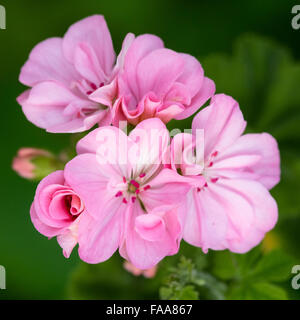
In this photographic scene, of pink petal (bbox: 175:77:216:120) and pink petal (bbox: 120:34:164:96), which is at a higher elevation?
pink petal (bbox: 120:34:164:96)

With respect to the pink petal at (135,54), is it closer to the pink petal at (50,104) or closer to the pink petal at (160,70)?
the pink petal at (160,70)

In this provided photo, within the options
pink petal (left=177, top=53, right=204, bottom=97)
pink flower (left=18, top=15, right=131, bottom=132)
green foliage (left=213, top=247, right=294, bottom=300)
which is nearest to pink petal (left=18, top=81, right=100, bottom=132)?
pink flower (left=18, top=15, right=131, bottom=132)

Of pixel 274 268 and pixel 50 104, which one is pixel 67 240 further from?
pixel 274 268

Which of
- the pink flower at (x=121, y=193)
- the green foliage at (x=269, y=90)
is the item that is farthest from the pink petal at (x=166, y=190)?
the green foliage at (x=269, y=90)

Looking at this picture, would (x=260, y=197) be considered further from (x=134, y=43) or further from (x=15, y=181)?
(x=15, y=181)

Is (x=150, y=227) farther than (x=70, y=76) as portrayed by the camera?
No

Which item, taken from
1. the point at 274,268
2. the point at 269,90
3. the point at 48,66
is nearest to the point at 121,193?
the point at 48,66

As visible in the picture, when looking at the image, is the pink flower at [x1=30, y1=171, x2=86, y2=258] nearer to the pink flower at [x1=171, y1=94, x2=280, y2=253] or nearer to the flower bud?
the pink flower at [x1=171, y1=94, x2=280, y2=253]
